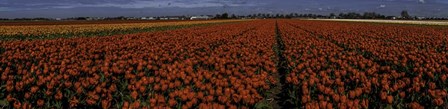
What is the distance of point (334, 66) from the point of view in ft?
29.7

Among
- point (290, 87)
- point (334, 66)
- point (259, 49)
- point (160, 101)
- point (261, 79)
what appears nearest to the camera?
point (160, 101)

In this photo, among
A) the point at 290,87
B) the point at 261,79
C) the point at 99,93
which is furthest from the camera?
the point at 290,87

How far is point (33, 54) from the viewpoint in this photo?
34.0 ft

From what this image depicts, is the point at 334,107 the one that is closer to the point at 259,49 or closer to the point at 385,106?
the point at 385,106

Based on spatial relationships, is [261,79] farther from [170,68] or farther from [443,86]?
[443,86]

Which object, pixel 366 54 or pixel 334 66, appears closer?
pixel 334 66

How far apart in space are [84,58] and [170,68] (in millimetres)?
4336

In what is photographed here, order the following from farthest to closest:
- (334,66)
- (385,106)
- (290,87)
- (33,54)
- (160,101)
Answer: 1. (33,54)
2. (334,66)
3. (290,87)
4. (385,106)
5. (160,101)

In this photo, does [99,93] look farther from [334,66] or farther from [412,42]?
[412,42]

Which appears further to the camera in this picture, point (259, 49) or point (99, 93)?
point (259, 49)

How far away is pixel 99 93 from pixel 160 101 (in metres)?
1.70

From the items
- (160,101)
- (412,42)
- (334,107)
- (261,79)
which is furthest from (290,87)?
(412,42)

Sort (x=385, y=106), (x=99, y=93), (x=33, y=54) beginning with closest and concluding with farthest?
(x=385, y=106), (x=99, y=93), (x=33, y=54)

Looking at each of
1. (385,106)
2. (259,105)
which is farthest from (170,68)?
(385,106)
